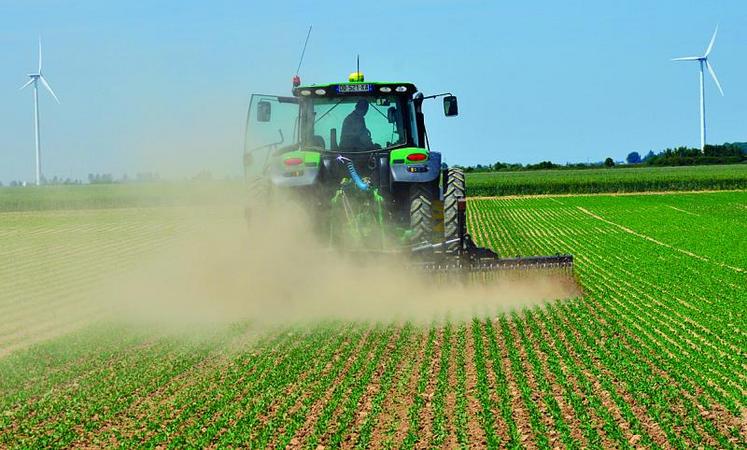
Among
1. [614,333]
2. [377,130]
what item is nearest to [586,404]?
[614,333]

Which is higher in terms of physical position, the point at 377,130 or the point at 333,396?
the point at 377,130

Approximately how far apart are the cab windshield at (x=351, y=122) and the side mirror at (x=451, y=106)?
0.67 metres

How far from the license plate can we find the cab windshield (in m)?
0.18

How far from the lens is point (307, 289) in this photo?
13883 millimetres

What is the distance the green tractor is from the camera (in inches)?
535

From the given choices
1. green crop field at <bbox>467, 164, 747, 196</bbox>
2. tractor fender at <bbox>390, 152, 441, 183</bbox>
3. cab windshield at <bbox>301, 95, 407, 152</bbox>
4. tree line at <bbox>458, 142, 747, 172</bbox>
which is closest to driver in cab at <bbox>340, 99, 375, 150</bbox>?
cab windshield at <bbox>301, 95, 407, 152</bbox>

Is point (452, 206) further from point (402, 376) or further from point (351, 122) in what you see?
point (402, 376)

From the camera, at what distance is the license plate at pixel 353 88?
13812mm

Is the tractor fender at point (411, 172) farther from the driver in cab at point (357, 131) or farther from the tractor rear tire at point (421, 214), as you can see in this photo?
the driver in cab at point (357, 131)

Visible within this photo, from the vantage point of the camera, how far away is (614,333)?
11.9 m

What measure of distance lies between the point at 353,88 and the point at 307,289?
2.97 metres

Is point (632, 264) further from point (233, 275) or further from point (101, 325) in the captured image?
point (101, 325)

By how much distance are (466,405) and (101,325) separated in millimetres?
7226

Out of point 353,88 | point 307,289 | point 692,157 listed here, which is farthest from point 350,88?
point 692,157
